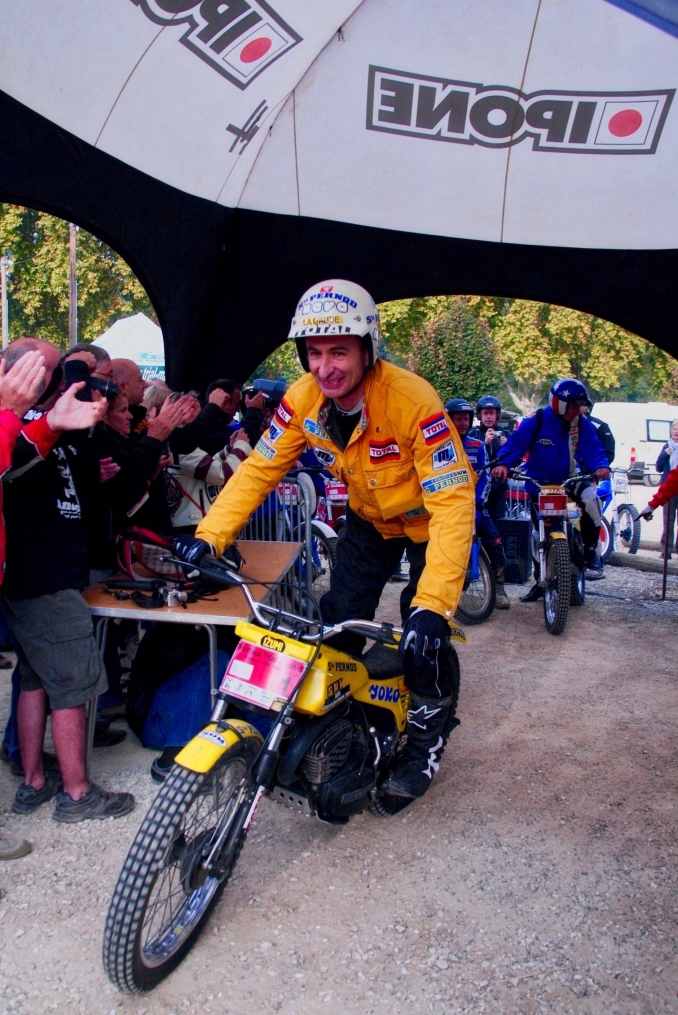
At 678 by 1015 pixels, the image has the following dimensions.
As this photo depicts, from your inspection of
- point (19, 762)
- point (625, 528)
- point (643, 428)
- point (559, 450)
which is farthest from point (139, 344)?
point (19, 762)

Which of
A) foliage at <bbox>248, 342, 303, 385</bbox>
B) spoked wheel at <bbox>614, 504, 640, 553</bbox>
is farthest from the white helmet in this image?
foliage at <bbox>248, 342, 303, 385</bbox>

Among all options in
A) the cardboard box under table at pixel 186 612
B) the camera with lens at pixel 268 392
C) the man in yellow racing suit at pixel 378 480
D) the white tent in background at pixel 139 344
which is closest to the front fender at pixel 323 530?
the camera with lens at pixel 268 392

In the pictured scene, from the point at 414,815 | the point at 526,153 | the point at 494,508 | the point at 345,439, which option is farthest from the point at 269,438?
the point at 494,508

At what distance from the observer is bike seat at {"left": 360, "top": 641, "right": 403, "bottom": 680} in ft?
10.2

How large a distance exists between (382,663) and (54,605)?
1.36 metres

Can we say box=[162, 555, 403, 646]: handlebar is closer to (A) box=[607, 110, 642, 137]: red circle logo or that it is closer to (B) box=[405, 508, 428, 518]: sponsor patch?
(B) box=[405, 508, 428, 518]: sponsor patch

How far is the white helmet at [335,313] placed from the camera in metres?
2.78

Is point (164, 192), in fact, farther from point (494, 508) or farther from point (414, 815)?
point (414, 815)

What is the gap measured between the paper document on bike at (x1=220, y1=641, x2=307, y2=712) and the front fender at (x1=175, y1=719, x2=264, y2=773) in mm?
106

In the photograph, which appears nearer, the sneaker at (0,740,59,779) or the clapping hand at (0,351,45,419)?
the clapping hand at (0,351,45,419)

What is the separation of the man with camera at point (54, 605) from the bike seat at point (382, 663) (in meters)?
1.15

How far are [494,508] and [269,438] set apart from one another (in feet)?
15.4

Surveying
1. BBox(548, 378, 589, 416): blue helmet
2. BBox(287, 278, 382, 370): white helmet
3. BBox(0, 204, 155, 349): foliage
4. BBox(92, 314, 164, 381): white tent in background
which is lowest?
BBox(548, 378, 589, 416): blue helmet

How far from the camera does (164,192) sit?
19.1 ft
